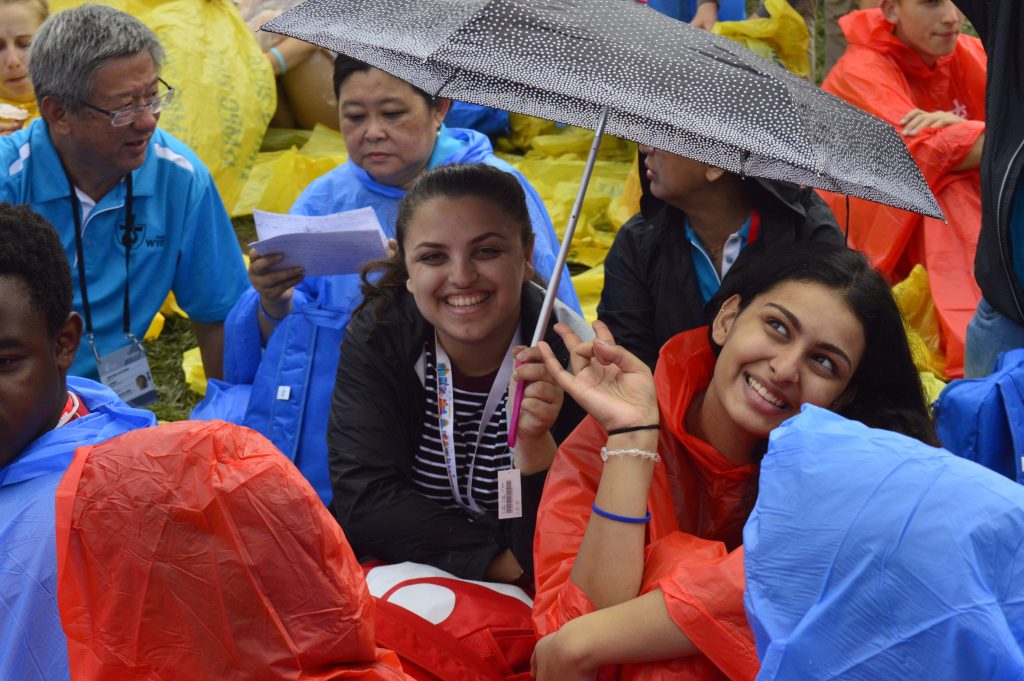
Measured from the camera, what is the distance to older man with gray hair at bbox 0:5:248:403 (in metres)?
3.22

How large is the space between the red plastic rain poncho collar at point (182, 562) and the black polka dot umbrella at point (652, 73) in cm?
86

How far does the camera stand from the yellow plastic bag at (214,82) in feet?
17.4

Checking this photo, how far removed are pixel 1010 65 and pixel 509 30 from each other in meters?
1.38

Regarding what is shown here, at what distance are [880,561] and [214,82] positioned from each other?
481 centimetres

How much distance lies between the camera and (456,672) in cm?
202

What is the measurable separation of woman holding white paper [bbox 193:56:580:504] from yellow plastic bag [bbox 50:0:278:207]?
6.62 feet

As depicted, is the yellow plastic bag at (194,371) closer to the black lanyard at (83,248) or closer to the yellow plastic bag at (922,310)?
the black lanyard at (83,248)

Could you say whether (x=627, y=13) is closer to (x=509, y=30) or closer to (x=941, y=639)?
(x=509, y=30)

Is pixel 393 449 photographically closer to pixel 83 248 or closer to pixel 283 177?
pixel 83 248

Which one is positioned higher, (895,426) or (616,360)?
(616,360)

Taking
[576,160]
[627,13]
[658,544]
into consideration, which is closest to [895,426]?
[658,544]

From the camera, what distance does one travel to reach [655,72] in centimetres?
185

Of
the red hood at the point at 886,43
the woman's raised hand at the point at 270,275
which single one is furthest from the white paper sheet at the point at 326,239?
the red hood at the point at 886,43

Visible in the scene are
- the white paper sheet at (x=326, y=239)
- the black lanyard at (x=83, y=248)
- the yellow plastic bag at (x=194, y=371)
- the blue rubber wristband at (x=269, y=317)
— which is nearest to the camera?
the white paper sheet at (x=326, y=239)
